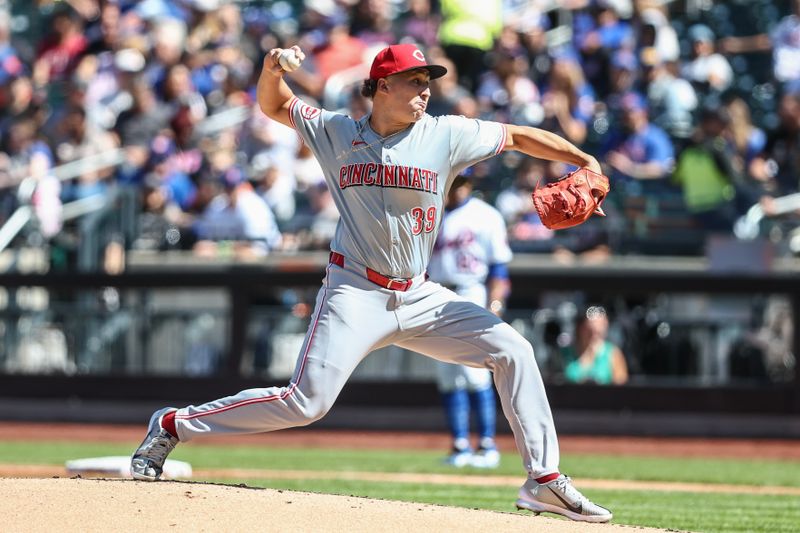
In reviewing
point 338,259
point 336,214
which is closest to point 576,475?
point 338,259

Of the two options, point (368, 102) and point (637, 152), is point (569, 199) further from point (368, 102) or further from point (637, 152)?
point (368, 102)

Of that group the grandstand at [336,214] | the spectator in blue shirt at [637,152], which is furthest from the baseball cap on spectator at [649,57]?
the spectator in blue shirt at [637,152]

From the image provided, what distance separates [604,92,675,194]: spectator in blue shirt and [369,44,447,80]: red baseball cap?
26.7 feet

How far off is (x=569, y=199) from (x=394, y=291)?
868 millimetres

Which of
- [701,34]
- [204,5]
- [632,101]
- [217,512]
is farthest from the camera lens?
[204,5]

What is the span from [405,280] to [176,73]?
1098 cm

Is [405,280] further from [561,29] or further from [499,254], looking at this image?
[561,29]

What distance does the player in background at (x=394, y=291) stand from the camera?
5.66 metres

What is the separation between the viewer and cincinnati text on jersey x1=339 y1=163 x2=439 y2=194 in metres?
5.69

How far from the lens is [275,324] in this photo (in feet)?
43.2

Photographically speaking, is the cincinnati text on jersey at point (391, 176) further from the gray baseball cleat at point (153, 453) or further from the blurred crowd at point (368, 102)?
the blurred crowd at point (368, 102)

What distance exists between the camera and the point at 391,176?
5691mm

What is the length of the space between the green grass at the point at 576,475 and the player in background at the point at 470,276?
25cm

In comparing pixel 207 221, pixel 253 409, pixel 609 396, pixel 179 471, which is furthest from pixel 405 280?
pixel 207 221
